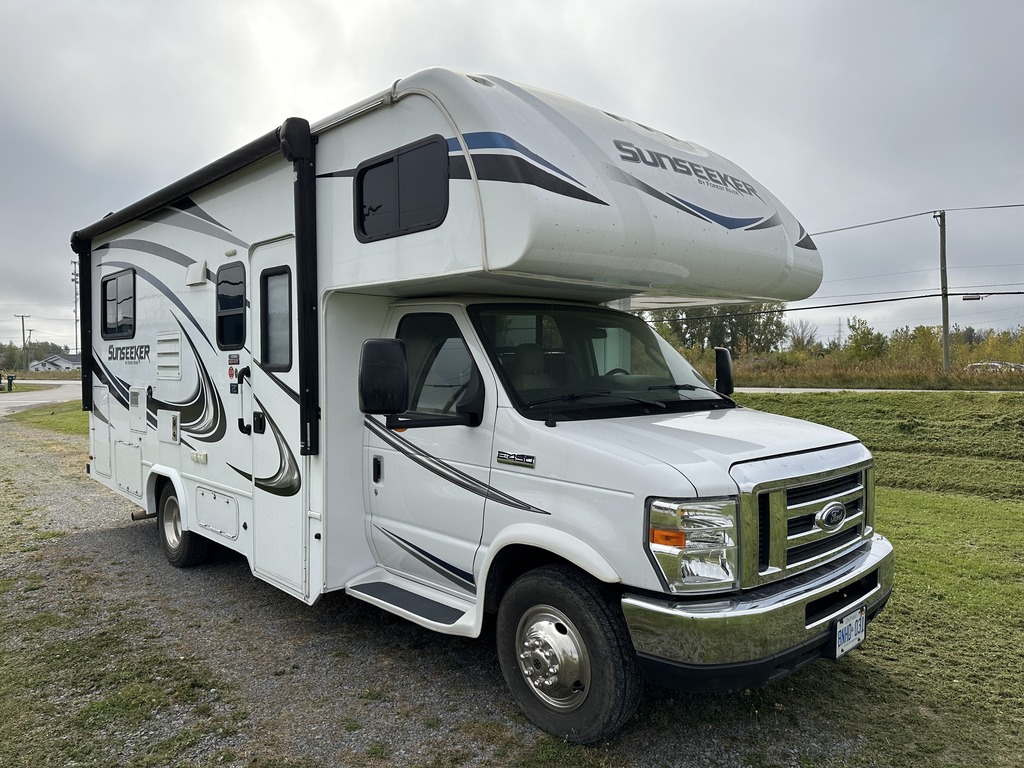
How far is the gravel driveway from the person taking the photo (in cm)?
353

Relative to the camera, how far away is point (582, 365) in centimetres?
432

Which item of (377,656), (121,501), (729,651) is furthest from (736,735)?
(121,501)

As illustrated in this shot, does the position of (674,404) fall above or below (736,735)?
above

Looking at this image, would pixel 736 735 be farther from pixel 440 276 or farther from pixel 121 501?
pixel 121 501

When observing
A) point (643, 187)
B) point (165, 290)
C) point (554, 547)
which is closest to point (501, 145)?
point (643, 187)

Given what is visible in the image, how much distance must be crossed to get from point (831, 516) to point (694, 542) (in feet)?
3.10

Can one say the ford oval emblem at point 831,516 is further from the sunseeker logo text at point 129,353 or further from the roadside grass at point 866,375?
the roadside grass at point 866,375

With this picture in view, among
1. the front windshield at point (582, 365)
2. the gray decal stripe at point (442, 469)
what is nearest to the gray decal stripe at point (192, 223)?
the gray decal stripe at point (442, 469)

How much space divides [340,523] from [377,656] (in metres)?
0.86

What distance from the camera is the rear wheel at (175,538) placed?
6.41m

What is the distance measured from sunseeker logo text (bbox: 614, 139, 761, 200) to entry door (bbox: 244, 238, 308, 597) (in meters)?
2.20

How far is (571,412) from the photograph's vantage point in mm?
3855

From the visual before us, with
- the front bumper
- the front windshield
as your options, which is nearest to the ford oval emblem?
the front bumper

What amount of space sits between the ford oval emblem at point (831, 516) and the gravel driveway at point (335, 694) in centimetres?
105
